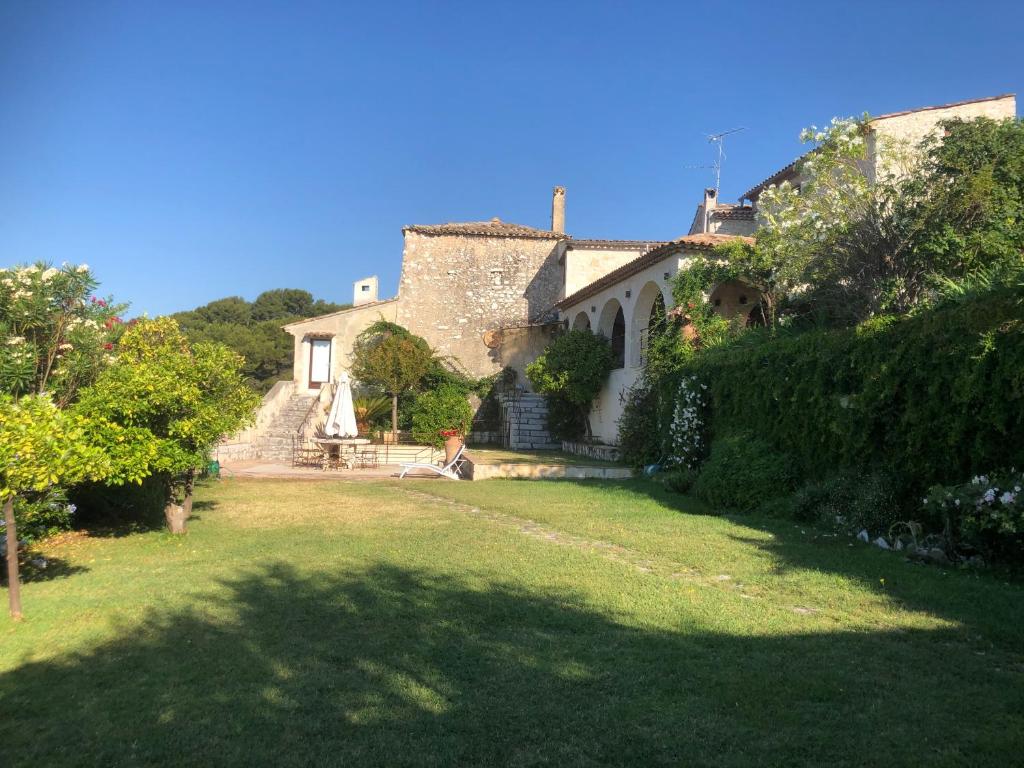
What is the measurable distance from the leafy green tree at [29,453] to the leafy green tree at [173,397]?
56.6 inches

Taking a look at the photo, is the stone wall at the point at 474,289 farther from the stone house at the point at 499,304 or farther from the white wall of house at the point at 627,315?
the white wall of house at the point at 627,315

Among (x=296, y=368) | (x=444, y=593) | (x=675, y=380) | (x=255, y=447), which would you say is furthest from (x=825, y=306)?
(x=296, y=368)

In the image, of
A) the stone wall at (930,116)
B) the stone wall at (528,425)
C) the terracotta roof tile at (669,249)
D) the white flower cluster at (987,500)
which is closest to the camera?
the white flower cluster at (987,500)

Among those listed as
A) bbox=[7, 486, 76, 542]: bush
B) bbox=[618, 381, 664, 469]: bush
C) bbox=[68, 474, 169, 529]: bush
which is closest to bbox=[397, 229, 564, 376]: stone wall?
bbox=[618, 381, 664, 469]: bush

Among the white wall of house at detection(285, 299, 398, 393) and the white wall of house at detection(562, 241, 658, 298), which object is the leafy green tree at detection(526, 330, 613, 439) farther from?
the white wall of house at detection(285, 299, 398, 393)

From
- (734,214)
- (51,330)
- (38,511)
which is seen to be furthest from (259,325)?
(38,511)

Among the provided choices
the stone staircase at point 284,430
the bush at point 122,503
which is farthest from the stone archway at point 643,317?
the bush at point 122,503

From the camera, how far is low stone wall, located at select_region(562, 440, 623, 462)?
19688 mm

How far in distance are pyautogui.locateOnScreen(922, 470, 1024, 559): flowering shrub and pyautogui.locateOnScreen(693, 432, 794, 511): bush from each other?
11.6 feet

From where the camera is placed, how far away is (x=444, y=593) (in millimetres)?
5930

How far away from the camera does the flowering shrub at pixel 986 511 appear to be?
6.19 meters

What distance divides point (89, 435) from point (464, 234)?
23.4 metres

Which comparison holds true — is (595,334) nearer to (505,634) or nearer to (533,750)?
(505,634)

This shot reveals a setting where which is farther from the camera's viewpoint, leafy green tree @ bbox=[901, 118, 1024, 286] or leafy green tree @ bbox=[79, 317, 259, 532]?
leafy green tree @ bbox=[901, 118, 1024, 286]
